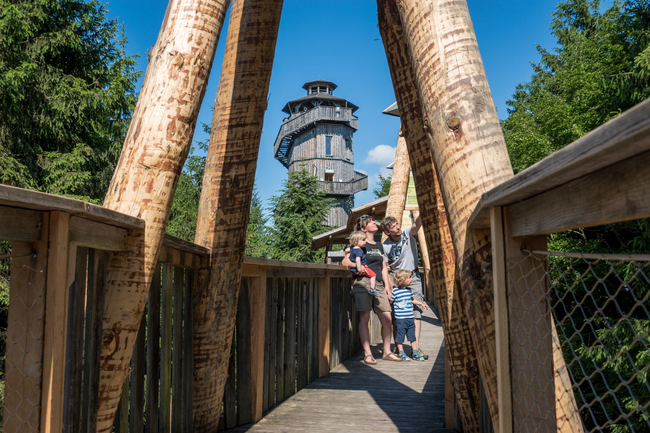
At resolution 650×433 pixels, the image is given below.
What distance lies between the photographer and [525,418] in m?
1.61

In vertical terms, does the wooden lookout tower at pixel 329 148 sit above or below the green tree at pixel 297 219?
above

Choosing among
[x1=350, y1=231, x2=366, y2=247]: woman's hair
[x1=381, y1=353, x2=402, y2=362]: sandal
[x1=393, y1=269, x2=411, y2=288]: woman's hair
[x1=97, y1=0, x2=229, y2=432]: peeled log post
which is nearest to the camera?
[x1=97, y1=0, x2=229, y2=432]: peeled log post

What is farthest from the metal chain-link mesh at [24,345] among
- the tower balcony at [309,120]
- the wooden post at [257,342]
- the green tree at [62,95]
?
the tower balcony at [309,120]

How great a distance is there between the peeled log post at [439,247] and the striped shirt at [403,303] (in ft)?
11.5

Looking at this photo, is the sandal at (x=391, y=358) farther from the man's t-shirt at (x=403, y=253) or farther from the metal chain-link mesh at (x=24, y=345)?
the metal chain-link mesh at (x=24, y=345)

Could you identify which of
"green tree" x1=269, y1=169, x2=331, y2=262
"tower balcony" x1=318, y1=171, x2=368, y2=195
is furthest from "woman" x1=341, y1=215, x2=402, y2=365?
"tower balcony" x1=318, y1=171, x2=368, y2=195

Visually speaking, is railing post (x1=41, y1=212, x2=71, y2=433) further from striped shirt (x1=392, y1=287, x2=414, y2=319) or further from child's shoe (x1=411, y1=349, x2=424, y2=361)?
child's shoe (x1=411, y1=349, x2=424, y2=361)

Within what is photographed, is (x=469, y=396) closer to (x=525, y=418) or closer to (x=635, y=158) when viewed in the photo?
(x=525, y=418)

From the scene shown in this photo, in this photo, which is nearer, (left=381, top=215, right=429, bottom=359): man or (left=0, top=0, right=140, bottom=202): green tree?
(left=381, top=215, right=429, bottom=359): man

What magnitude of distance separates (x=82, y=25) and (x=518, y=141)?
42.6ft

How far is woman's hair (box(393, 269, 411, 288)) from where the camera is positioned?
6.71m

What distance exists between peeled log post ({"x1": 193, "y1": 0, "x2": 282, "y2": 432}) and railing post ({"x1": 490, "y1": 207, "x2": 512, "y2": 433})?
2.16 meters

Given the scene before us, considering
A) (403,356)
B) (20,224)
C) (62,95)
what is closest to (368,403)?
(403,356)

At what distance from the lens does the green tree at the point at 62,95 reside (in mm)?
14328
